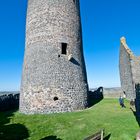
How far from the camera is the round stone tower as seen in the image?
1625 centimetres

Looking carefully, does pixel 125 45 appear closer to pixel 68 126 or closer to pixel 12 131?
pixel 68 126

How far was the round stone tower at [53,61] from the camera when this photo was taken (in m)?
16.2

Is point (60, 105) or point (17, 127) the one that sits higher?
point (60, 105)

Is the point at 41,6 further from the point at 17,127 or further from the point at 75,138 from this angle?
the point at 75,138

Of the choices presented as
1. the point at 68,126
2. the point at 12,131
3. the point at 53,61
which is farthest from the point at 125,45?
the point at 12,131

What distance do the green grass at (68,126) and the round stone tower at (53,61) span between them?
6.20ft

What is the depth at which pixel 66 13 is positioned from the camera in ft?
59.2

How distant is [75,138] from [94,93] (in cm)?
1879

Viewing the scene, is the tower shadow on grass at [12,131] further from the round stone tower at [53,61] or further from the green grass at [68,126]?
the round stone tower at [53,61]

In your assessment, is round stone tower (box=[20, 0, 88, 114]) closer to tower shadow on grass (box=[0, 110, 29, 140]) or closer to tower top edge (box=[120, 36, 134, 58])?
tower shadow on grass (box=[0, 110, 29, 140])

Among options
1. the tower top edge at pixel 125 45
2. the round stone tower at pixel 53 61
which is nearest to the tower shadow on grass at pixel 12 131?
the round stone tower at pixel 53 61

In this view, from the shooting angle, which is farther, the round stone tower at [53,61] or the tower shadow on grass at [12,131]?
the round stone tower at [53,61]

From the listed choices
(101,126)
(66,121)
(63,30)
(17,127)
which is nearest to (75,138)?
(101,126)

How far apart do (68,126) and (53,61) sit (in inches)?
266
